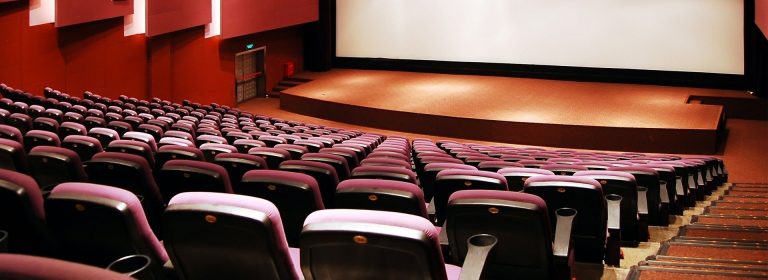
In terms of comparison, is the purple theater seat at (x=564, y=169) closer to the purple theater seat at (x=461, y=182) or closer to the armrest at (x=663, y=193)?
the armrest at (x=663, y=193)

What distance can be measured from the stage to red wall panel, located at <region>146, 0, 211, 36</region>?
96.6 inches

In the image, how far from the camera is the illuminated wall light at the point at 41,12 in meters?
10.9

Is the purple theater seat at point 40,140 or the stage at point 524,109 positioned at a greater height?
the purple theater seat at point 40,140

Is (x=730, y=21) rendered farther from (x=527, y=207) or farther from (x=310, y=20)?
(x=527, y=207)

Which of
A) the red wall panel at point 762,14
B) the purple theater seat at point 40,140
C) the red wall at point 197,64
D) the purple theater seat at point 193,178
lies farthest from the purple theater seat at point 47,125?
the red wall panel at point 762,14

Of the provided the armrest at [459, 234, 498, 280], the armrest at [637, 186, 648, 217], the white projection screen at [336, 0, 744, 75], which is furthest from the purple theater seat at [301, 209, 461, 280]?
the white projection screen at [336, 0, 744, 75]

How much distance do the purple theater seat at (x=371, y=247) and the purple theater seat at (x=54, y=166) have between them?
1893 millimetres

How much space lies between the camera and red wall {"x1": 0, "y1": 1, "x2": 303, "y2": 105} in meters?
10.9

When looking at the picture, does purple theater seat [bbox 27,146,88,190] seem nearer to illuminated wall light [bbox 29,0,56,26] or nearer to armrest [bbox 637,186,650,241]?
armrest [bbox 637,186,650,241]

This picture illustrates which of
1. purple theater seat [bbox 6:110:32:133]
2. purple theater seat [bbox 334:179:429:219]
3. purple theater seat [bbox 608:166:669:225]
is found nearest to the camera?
purple theater seat [bbox 334:179:429:219]

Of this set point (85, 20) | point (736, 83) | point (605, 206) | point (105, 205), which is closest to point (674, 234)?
point (605, 206)

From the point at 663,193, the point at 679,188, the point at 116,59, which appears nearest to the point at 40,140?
the point at 663,193

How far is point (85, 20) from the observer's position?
11516 mm

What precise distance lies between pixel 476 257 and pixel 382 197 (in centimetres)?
74
